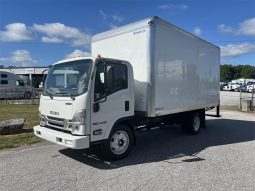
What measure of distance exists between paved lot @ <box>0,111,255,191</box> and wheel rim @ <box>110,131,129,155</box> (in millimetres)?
284

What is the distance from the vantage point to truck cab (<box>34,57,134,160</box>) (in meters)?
6.14

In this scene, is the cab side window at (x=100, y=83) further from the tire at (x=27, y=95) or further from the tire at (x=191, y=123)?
the tire at (x=27, y=95)

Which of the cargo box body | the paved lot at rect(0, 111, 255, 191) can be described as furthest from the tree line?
the paved lot at rect(0, 111, 255, 191)

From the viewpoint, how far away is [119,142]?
7.04 metres

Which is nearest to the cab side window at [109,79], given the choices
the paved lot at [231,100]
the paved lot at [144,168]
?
the paved lot at [144,168]

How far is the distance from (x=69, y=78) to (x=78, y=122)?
3.62ft

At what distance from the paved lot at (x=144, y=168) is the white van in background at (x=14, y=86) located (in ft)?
84.8

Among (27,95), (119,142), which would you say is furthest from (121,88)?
(27,95)

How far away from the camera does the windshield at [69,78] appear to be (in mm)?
6301

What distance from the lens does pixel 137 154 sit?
24.7ft

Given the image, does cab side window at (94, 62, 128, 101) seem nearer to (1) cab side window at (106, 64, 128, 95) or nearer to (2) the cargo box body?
(1) cab side window at (106, 64, 128, 95)

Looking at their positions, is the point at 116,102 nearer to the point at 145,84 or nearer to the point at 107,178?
the point at 145,84

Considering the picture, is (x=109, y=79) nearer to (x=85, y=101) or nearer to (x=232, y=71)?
(x=85, y=101)

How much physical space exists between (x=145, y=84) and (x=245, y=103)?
14.8 m
